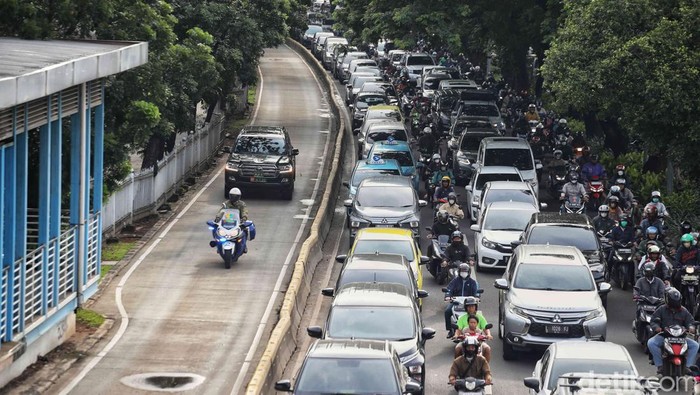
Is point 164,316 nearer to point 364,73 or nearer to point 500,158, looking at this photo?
point 500,158

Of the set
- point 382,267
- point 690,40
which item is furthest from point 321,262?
point 690,40

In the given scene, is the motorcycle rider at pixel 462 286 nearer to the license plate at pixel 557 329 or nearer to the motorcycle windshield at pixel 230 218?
the license plate at pixel 557 329

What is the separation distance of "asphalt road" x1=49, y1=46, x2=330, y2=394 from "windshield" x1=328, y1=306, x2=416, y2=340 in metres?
1.93

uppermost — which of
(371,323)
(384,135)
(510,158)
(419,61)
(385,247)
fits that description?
(371,323)

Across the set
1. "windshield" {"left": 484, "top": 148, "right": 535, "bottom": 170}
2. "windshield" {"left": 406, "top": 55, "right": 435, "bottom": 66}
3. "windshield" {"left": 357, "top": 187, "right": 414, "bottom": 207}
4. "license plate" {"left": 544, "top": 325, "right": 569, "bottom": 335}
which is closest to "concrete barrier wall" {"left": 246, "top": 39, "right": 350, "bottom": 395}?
"windshield" {"left": 357, "top": 187, "right": 414, "bottom": 207}

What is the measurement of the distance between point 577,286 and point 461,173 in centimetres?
1855

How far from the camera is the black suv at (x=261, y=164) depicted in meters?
39.9

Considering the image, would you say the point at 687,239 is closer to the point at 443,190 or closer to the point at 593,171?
the point at 443,190

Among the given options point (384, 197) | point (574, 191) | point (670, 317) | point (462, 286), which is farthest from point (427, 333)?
point (574, 191)

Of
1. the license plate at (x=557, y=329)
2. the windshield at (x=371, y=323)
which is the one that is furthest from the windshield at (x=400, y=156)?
the windshield at (x=371, y=323)

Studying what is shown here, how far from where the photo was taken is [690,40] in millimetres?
32156

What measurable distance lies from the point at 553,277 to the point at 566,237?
14.2 ft

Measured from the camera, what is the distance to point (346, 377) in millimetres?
17938

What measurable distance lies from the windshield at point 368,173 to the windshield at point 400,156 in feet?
8.89
